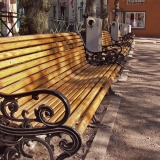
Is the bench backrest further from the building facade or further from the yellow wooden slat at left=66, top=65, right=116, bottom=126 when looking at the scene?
the building facade

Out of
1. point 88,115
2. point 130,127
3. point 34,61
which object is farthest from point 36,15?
point 88,115

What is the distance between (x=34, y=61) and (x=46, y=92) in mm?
1209

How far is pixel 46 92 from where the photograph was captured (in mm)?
2354

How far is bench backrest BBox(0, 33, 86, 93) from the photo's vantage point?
290cm

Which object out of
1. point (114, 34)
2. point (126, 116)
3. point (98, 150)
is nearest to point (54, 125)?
point (98, 150)

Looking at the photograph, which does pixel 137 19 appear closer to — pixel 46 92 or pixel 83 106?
pixel 83 106

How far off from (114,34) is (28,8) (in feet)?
27.4

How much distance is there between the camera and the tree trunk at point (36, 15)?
575cm

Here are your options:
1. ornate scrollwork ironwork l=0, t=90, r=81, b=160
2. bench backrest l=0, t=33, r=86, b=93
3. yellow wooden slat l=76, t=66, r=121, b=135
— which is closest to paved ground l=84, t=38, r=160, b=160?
yellow wooden slat l=76, t=66, r=121, b=135

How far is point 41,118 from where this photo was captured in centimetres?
238

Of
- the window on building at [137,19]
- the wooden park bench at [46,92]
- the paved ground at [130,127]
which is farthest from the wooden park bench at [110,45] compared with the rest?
the window on building at [137,19]

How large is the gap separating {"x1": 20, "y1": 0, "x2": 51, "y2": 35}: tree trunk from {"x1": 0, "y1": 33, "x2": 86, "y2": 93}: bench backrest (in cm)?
96

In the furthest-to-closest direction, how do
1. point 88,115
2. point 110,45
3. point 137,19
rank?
point 137,19
point 110,45
point 88,115

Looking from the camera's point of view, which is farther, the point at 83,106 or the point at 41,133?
the point at 83,106
